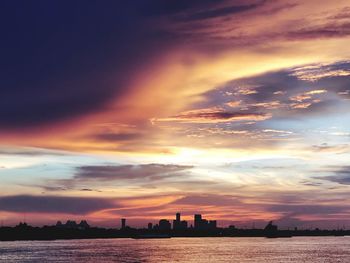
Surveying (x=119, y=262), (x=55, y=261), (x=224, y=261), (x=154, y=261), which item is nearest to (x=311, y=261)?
(x=224, y=261)

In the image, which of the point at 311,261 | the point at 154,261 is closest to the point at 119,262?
the point at 154,261

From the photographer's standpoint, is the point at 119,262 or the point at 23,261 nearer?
the point at 119,262

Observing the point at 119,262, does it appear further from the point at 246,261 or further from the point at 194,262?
the point at 246,261

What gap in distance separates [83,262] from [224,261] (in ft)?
116

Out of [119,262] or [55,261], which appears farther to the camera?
Answer: [55,261]

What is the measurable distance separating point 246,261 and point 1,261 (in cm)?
6226

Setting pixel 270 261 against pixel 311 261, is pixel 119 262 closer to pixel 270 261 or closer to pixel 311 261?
pixel 270 261

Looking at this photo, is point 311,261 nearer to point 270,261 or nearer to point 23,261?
point 270,261

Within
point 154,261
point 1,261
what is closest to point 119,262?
point 154,261

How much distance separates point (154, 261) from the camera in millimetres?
141875

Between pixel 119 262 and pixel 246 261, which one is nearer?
pixel 119 262

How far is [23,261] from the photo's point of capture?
146 m

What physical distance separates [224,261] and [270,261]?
457 inches

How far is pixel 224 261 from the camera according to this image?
146 metres
